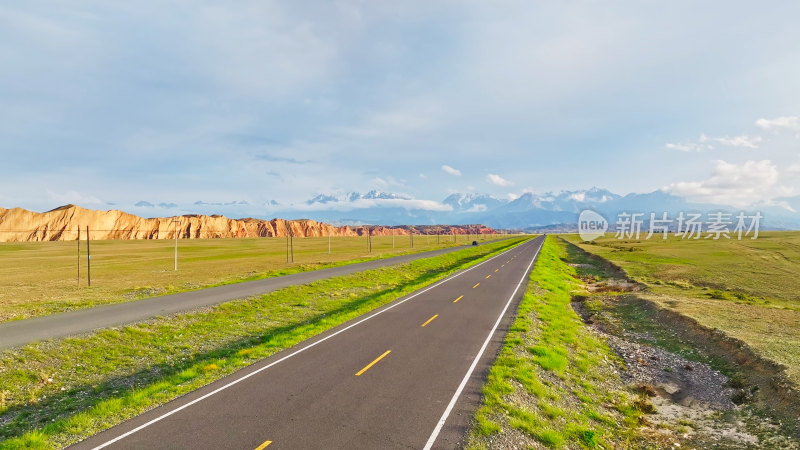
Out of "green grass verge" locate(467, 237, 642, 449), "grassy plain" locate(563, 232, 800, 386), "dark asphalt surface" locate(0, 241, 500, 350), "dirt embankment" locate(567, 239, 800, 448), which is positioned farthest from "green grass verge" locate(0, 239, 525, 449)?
"grassy plain" locate(563, 232, 800, 386)

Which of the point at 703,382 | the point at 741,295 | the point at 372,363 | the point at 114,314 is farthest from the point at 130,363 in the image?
the point at 741,295

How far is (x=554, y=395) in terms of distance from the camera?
11.6 meters

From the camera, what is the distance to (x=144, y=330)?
1856cm

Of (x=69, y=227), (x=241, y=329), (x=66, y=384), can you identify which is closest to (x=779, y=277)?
(x=241, y=329)

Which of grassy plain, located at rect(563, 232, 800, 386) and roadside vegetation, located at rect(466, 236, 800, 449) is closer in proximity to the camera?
roadside vegetation, located at rect(466, 236, 800, 449)

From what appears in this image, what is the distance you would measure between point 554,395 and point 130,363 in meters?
15.5

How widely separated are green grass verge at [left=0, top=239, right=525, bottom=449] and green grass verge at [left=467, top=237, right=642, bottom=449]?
28.5 ft

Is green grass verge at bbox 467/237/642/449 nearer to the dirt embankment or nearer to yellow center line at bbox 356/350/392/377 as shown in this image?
the dirt embankment

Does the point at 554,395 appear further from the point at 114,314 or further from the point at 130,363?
the point at 114,314

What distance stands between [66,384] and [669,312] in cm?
2965

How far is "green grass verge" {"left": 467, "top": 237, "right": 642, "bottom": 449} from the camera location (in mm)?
9203

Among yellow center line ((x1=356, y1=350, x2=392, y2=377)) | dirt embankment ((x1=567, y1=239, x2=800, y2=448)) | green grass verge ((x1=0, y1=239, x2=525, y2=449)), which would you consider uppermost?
yellow center line ((x1=356, y1=350, x2=392, y2=377))

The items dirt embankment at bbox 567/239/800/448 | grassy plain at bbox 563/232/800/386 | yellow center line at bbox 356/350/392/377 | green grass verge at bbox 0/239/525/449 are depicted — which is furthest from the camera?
grassy plain at bbox 563/232/800/386

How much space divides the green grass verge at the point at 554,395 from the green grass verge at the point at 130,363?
8694 millimetres
